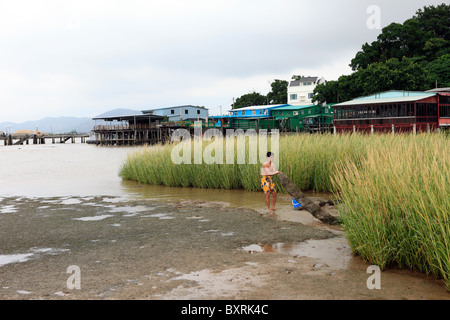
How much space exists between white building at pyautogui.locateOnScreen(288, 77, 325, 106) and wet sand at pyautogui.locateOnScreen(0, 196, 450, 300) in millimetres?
73452

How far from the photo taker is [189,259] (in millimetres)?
6301

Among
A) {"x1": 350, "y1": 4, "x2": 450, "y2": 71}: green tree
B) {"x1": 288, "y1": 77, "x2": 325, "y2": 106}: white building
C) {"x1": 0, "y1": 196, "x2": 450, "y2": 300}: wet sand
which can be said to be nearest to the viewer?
A: {"x1": 0, "y1": 196, "x2": 450, "y2": 300}: wet sand

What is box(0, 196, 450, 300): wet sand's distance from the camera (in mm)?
4934

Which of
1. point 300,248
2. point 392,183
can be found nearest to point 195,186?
point 300,248

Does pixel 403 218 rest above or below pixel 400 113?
below

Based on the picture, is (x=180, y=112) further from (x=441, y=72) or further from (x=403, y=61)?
(x=441, y=72)

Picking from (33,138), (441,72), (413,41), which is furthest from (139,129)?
(441,72)

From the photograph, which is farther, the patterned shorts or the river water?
the patterned shorts

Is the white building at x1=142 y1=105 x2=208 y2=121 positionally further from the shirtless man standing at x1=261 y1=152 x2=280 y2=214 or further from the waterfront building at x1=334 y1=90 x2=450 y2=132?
the shirtless man standing at x1=261 y1=152 x2=280 y2=214

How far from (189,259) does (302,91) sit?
258 ft

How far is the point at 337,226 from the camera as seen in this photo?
328 inches

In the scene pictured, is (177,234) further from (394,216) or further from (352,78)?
(352,78)

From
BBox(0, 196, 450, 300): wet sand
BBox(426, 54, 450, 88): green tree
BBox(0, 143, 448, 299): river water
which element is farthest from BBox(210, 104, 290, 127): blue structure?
BBox(0, 196, 450, 300): wet sand

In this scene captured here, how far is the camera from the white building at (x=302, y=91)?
81.0m
